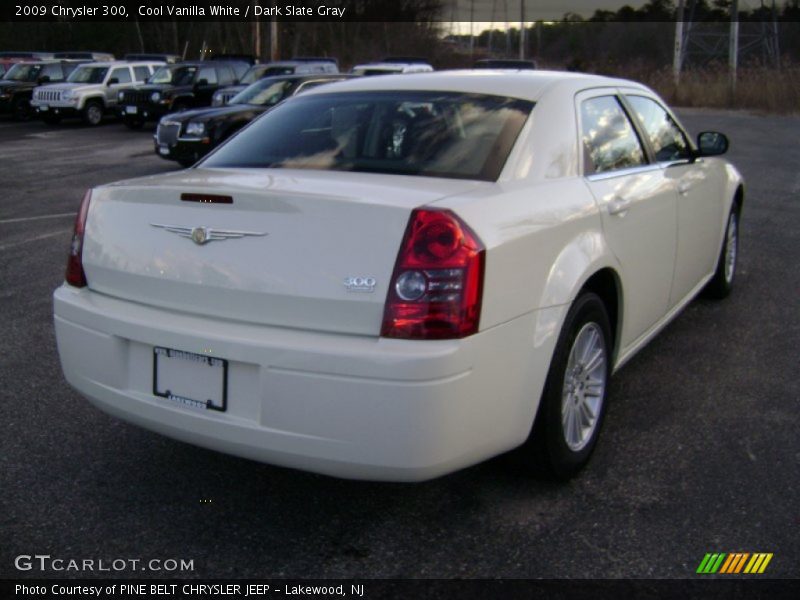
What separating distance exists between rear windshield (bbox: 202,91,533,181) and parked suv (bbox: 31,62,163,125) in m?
22.1

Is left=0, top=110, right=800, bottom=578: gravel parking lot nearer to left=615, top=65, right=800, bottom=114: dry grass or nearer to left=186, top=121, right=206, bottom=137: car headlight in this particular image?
left=186, top=121, right=206, bottom=137: car headlight

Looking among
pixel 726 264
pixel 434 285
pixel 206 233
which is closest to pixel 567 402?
pixel 434 285

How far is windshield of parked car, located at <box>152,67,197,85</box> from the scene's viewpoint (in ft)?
76.5

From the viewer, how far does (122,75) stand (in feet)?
85.1

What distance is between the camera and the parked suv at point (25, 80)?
26594 millimetres

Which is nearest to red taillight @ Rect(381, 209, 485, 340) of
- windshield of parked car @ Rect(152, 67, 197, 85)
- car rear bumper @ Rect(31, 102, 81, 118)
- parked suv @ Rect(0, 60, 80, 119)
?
windshield of parked car @ Rect(152, 67, 197, 85)

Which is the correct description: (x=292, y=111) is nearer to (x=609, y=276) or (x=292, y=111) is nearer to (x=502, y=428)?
(x=609, y=276)

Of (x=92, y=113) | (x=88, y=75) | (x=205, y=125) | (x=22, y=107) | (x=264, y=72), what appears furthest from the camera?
(x=22, y=107)

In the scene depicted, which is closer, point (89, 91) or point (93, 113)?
point (89, 91)

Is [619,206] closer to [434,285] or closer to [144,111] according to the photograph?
[434,285]

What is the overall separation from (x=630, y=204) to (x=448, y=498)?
1536 millimetres

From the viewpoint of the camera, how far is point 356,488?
11.6 ft

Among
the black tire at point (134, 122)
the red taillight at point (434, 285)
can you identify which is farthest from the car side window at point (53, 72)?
the red taillight at point (434, 285)

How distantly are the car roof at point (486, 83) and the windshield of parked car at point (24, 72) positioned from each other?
26.2 m
